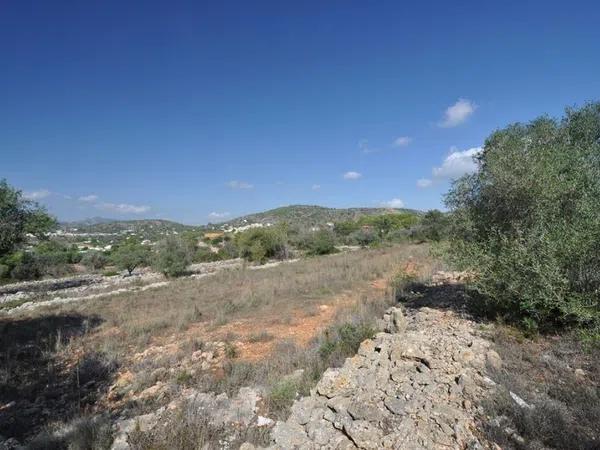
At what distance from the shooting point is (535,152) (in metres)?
8.50

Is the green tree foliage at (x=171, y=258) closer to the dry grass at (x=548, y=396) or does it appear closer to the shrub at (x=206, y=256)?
the shrub at (x=206, y=256)

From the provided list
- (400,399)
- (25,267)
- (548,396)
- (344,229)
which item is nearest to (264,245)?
(344,229)

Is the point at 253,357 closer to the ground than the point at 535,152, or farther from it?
closer to the ground

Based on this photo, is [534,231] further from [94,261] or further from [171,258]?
[94,261]

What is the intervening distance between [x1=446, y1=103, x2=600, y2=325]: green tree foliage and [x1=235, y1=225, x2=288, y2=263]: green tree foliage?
1074 inches

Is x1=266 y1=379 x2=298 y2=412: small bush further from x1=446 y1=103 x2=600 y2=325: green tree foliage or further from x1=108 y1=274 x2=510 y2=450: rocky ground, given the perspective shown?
x1=446 y1=103 x2=600 y2=325: green tree foliage

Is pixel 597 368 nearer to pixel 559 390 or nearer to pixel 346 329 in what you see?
pixel 559 390

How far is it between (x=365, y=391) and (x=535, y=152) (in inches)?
285

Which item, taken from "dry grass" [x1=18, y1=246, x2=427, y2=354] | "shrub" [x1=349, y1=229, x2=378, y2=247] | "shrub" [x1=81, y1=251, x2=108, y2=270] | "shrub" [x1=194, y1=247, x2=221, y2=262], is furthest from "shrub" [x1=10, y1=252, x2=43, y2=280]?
"shrub" [x1=349, y1=229, x2=378, y2=247]

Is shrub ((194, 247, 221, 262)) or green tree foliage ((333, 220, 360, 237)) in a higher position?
green tree foliage ((333, 220, 360, 237))

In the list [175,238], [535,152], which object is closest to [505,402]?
[535,152]

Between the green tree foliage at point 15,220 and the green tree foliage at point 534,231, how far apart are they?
59.8 ft

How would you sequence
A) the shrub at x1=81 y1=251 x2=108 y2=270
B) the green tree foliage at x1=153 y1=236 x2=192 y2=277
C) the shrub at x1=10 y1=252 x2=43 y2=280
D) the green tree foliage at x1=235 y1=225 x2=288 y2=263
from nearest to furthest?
the green tree foliage at x1=153 y1=236 x2=192 y2=277 → the shrub at x1=10 y1=252 x2=43 y2=280 → the green tree foliage at x1=235 y1=225 x2=288 y2=263 → the shrub at x1=81 y1=251 x2=108 y2=270

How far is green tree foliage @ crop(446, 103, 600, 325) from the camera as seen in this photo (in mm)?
6434
